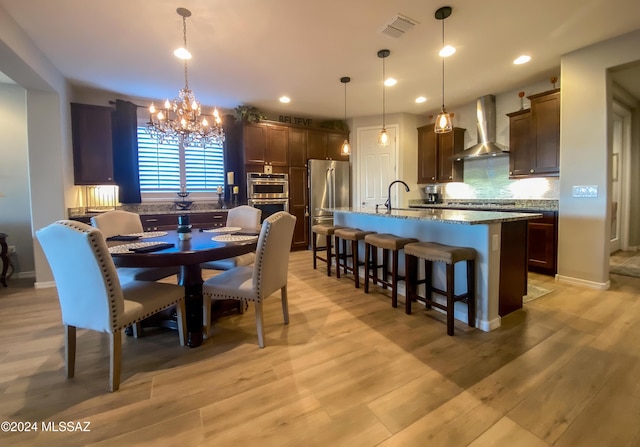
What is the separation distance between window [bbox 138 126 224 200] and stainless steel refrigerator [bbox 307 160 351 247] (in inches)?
69.7

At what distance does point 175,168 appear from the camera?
5164mm

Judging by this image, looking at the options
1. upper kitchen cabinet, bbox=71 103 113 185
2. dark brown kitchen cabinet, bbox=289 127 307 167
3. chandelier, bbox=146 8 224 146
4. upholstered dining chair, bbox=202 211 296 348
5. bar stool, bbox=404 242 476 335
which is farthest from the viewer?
dark brown kitchen cabinet, bbox=289 127 307 167

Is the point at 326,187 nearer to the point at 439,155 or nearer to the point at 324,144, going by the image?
the point at 324,144

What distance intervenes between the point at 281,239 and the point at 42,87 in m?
3.67

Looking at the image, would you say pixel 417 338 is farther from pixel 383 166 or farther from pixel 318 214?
pixel 383 166

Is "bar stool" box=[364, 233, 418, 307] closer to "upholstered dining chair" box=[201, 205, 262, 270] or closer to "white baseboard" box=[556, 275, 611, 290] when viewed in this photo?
"upholstered dining chair" box=[201, 205, 262, 270]

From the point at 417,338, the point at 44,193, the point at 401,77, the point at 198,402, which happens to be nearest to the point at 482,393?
the point at 417,338

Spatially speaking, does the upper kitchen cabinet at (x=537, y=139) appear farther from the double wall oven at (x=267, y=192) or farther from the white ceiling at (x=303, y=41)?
the double wall oven at (x=267, y=192)

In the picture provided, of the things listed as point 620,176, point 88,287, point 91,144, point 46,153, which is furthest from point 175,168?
point 620,176

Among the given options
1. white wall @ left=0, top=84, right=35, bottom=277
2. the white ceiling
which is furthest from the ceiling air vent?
white wall @ left=0, top=84, right=35, bottom=277

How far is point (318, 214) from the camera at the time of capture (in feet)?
19.2

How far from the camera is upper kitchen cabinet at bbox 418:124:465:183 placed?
538cm

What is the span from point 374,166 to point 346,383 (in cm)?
484

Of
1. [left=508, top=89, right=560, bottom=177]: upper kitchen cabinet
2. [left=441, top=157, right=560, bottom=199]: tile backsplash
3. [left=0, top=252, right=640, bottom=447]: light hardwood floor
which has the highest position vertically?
[left=508, top=89, right=560, bottom=177]: upper kitchen cabinet
